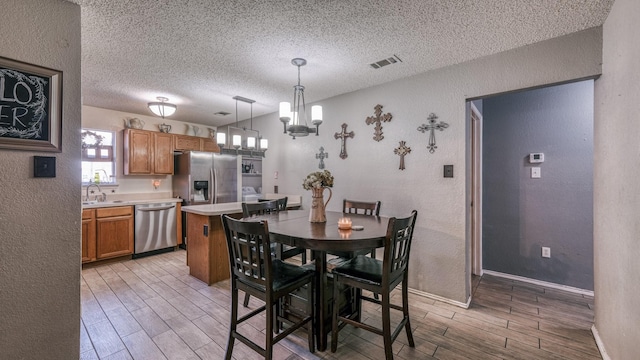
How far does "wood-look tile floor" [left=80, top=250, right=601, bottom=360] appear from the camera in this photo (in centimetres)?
191

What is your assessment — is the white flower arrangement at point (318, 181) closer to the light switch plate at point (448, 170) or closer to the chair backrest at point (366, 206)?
the chair backrest at point (366, 206)

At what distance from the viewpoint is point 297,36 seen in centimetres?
217

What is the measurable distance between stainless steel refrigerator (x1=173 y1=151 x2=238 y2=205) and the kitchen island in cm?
149

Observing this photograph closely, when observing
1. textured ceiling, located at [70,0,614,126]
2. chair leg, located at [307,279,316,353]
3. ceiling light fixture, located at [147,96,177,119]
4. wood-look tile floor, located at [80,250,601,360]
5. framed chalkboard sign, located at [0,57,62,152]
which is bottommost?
wood-look tile floor, located at [80,250,601,360]

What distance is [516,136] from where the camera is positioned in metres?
3.26

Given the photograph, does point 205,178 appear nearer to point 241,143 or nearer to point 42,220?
point 241,143

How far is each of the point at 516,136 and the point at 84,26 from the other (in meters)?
4.37

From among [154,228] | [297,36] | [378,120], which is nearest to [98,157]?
[154,228]

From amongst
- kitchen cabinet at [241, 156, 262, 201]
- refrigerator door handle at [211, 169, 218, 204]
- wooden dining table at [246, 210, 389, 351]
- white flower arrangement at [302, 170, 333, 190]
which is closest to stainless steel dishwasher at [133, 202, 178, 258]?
refrigerator door handle at [211, 169, 218, 204]

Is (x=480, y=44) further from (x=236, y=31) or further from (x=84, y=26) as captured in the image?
(x=84, y=26)

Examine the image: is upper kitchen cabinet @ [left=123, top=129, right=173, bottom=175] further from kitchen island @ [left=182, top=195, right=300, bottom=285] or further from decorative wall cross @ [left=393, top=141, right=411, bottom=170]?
decorative wall cross @ [left=393, top=141, right=411, bottom=170]

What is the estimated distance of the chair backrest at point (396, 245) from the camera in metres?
1.67

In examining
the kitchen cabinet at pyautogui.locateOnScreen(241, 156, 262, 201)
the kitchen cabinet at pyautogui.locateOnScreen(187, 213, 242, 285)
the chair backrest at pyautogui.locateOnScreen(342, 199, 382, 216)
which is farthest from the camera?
the kitchen cabinet at pyautogui.locateOnScreen(241, 156, 262, 201)

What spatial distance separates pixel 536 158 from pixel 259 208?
10.5 feet
